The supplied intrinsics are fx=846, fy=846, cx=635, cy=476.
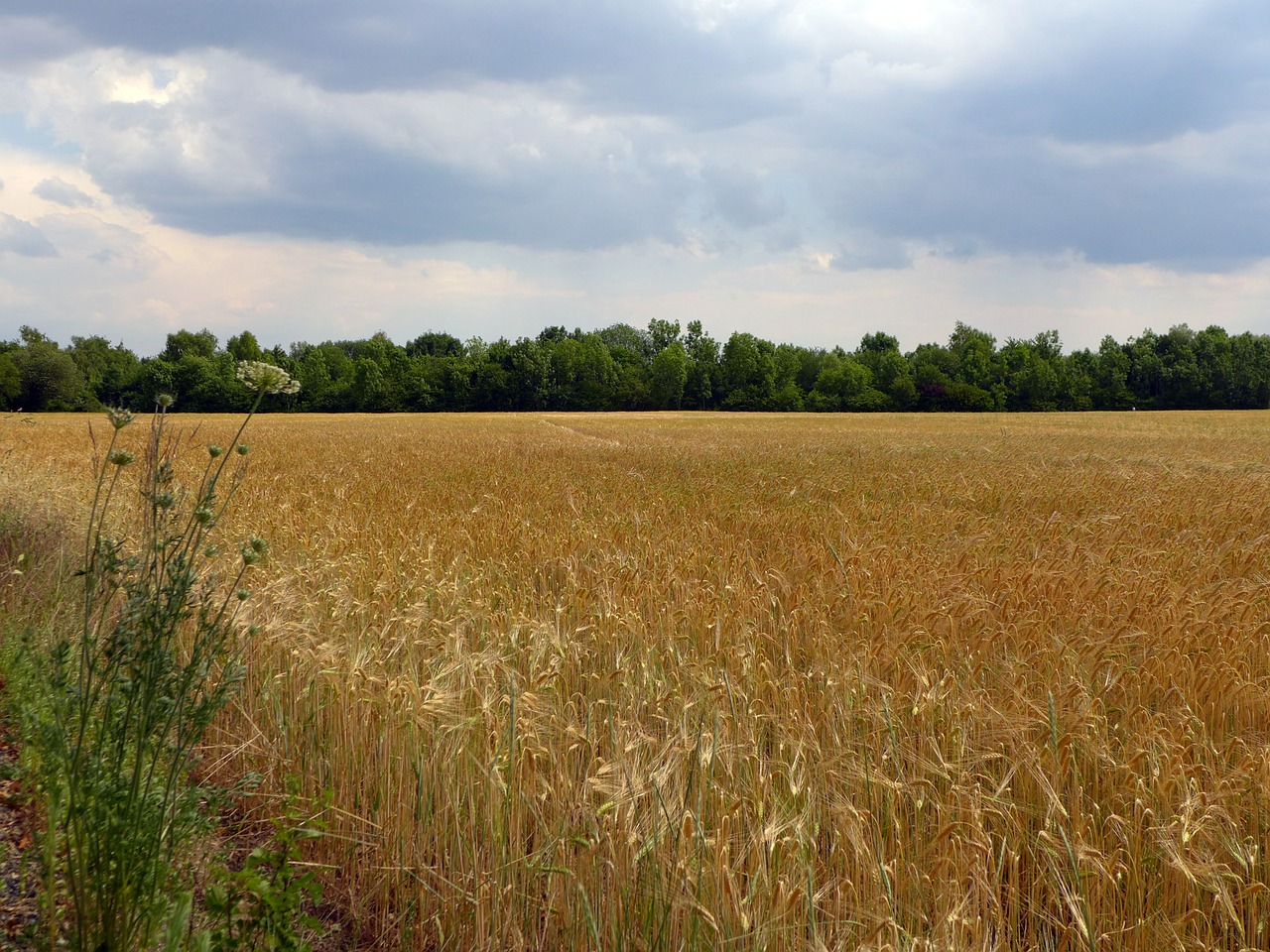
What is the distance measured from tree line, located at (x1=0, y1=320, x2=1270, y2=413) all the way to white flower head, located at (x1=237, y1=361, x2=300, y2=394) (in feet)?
267

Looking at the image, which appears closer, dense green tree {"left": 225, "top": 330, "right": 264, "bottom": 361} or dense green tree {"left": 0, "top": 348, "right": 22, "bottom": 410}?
dense green tree {"left": 0, "top": 348, "right": 22, "bottom": 410}

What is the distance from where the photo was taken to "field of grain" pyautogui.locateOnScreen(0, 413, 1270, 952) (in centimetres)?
262

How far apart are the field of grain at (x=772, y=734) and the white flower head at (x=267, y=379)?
1435mm

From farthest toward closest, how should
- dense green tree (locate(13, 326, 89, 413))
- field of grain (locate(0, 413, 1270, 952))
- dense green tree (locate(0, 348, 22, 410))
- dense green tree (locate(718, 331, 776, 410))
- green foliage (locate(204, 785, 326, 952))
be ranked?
dense green tree (locate(718, 331, 776, 410))
dense green tree (locate(13, 326, 89, 413))
dense green tree (locate(0, 348, 22, 410))
field of grain (locate(0, 413, 1270, 952))
green foliage (locate(204, 785, 326, 952))

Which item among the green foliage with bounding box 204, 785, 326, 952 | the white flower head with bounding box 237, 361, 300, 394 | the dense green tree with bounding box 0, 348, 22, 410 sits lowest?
the green foliage with bounding box 204, 785, 326, 952

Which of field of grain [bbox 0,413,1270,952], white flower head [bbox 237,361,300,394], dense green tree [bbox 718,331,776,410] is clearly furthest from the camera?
dense green tree [bbox 718,331,776,410]

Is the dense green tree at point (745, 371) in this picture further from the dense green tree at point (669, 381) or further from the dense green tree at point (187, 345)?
the dense green tree at point (187, 345)

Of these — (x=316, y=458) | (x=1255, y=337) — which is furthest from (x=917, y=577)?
(x=1255, y=337)

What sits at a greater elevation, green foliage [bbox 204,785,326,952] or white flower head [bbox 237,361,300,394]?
white flower head [bbox 237,361,300,394]

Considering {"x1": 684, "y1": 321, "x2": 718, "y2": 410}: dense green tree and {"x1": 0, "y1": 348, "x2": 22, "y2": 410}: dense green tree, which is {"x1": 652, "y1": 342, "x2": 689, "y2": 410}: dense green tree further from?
{"x1": 0, "y1": 348, "x2": 22, "y2": 410}: dense green tree

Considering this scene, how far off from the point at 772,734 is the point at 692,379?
10743cm

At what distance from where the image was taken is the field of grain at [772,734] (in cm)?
262

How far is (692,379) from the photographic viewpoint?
110125 millimetres

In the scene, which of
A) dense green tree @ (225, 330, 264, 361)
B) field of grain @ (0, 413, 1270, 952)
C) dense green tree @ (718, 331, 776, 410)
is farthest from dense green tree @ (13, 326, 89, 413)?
field of grain @ (0, 413, 1270, 952)
